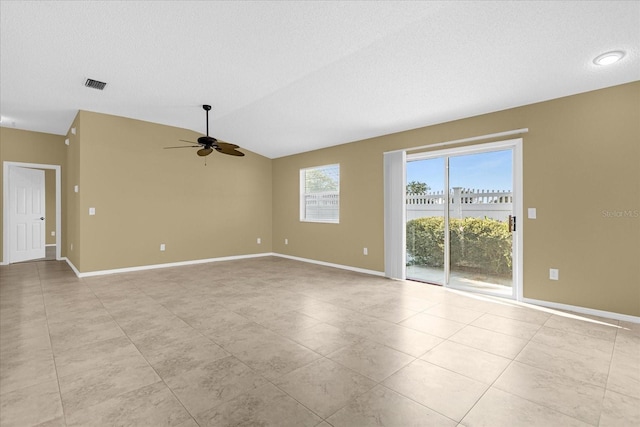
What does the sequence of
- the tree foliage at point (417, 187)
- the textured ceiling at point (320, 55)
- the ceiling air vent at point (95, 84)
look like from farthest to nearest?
the tree foliage at point (417, 187) < the ceiling air vent at point (95, 84) < the textured ceiling at point (320, 55)

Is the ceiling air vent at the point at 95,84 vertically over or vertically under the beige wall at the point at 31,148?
over

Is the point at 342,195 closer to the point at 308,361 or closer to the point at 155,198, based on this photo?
the point at 155,198

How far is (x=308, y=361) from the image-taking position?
7.54 ft

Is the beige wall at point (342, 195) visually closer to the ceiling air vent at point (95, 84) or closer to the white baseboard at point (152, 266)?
the white baseboard at point (152, 266)

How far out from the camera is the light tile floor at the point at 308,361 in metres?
1.72

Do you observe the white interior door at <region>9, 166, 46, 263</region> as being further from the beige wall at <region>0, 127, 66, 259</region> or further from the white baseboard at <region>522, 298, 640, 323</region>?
the white baseboard at <region>522, 298, 640, 323</region>

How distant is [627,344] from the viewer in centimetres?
259

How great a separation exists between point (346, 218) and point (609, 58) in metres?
4.20

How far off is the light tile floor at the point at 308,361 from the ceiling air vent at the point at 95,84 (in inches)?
113

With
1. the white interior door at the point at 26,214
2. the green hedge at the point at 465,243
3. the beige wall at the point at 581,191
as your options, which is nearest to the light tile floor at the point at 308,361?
the beige wall at the point at 581,191

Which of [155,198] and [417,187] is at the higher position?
[417,187]

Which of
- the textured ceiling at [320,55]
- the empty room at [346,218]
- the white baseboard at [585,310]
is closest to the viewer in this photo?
the empty room at [346,218]

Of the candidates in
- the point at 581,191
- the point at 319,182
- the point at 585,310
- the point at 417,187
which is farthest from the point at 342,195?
the point at 585,310

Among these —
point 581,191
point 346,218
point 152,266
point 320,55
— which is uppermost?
point 320,55
